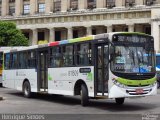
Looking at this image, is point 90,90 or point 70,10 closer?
point 90,90

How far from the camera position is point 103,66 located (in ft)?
55.0

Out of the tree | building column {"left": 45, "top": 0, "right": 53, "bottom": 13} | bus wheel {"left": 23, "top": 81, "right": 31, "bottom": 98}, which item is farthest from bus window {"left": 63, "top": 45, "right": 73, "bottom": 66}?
building column {"left": 45, "top": 0, "right": 53, "bottom": 13}

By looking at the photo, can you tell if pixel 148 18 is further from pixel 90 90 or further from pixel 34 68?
pixel 90 90

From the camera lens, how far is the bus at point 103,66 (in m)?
16.3

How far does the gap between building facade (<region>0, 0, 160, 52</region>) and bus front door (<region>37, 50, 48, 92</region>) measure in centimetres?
3554

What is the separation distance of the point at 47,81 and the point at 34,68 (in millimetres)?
1543

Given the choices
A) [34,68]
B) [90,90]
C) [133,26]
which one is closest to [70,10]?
[133,26]

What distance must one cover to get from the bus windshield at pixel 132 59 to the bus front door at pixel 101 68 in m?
0.41

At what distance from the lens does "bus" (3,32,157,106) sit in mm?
16312

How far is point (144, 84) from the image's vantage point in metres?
16.6

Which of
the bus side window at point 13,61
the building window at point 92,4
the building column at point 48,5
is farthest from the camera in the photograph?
the building column at point 48,5

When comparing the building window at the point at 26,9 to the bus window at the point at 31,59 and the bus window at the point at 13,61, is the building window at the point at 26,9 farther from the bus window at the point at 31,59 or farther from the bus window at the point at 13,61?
the bus window at the point at 31,59

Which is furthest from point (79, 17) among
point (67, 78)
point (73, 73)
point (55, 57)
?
point (73, 73)

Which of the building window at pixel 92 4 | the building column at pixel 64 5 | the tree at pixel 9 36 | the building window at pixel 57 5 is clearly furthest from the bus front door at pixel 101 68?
the building window at pixel 57 5
